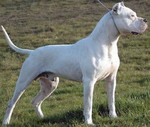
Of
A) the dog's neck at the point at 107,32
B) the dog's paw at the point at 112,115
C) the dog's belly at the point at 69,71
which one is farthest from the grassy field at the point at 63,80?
the dog's neck at the point at 107,32

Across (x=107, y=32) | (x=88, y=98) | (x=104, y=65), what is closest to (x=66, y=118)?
(x=88, y=98)

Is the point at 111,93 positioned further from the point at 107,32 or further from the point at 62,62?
the point at 107,32

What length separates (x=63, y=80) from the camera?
41.0 ft

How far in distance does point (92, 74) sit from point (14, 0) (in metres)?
21.5

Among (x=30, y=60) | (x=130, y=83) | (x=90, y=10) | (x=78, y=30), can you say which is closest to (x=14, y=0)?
(x=90, y=10)

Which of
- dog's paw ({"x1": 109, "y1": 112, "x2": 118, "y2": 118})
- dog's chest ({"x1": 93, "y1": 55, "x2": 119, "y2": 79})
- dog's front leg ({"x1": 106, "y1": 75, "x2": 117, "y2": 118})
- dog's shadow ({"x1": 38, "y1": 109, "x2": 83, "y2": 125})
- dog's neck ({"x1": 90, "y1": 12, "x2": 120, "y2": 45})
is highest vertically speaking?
dog's neck ({"x1": 90, "y1": 12, "x2": 120, "y2": 45})

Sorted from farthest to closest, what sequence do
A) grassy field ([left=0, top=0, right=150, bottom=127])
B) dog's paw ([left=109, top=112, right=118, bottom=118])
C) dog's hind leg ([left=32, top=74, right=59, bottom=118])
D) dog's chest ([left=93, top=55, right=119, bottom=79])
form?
dog's hind leg ([left=32, top=74, right=59, bottom=118]) < grassy field ([left=0, top=0, right=150, bottom=127]) < dog's paw ([left=109, top=112, right=118, bottom=118]) < dog's chest ([left=93, top=55, right=119, bottom=79])

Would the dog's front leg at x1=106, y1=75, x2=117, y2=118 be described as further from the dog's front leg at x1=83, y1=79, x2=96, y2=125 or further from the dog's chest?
the dog's front leg at x1=83, y1=79, x2=96, y2=125

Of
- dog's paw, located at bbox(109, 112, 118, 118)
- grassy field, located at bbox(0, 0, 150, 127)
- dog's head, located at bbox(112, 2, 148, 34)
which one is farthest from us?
grassy field, located at bbox(0, 0, 150, 127)

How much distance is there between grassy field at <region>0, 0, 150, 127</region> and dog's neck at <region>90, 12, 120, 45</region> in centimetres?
114

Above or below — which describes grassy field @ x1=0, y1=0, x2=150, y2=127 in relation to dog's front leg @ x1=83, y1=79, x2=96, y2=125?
below

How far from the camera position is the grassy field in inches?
297

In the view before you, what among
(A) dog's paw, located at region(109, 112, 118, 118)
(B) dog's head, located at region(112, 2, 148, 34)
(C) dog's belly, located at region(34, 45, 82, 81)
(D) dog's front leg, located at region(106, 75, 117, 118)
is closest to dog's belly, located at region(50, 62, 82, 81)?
(C) dog's belly, located at region(34, 45, 82, 81)

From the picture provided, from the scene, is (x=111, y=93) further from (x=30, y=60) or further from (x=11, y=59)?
(x=11, y=59)
